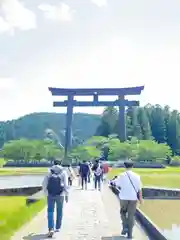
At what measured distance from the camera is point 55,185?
35.2 ft

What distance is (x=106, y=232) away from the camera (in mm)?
11547

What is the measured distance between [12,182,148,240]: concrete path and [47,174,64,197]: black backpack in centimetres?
88

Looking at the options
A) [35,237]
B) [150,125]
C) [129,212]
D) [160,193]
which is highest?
[150,125]

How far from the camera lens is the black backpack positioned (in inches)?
421

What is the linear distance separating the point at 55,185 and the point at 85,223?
2.60 m

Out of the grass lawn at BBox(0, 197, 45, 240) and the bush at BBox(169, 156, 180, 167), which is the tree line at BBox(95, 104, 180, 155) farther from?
the grass lawn at BBox(0, 197, 45, 240)

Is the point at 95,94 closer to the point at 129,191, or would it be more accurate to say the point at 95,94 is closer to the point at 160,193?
the point at 160,193

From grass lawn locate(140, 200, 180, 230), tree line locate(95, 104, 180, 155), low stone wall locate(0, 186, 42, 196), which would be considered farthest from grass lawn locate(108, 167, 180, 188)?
tree line locate(95, 104, 180, 155)

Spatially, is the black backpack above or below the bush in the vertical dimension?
below

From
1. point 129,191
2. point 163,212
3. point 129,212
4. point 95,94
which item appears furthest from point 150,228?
point 95,94

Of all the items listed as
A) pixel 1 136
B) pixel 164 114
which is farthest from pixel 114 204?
pixel 1 136

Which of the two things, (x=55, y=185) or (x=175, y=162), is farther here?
(x=175, y=162)

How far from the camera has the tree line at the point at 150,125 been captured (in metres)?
106

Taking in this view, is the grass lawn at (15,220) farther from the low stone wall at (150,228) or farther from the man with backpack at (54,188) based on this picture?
the low stone wall at (150,228)
